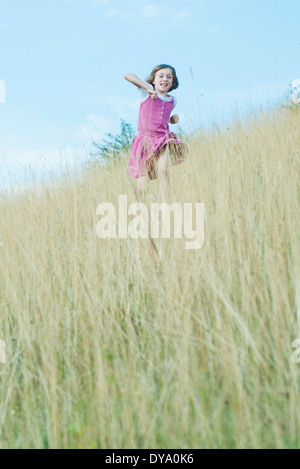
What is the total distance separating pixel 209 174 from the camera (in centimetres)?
367

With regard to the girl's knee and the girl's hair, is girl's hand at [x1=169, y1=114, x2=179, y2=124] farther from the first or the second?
the girl's knee

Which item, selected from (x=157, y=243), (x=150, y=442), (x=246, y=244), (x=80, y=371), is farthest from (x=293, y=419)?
(x=157, y=243)

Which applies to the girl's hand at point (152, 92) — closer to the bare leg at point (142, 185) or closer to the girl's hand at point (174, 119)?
the girl's hand at point (174, 119)

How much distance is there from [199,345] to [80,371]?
0.61 meters

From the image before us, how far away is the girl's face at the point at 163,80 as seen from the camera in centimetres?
427

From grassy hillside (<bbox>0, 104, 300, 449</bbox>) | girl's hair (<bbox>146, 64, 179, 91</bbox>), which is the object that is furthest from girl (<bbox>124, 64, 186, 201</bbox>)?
grassy hillside (<bbox>0, 104, 300, 449</bbox>)

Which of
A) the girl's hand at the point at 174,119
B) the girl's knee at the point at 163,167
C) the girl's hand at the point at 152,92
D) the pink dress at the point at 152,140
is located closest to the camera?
the girl's hand at the point at 152,92

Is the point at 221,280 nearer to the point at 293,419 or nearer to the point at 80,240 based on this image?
the point at 293,419

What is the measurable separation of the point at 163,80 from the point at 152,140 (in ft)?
2.16

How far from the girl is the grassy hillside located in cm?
65

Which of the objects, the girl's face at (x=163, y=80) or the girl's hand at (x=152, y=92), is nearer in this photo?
the girl's hand at (x=152, y=92)

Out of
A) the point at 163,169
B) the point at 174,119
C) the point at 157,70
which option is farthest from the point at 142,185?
the point at 157,70

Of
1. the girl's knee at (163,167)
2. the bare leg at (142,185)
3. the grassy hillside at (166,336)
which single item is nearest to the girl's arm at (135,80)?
the girl's knee at (163,167)
